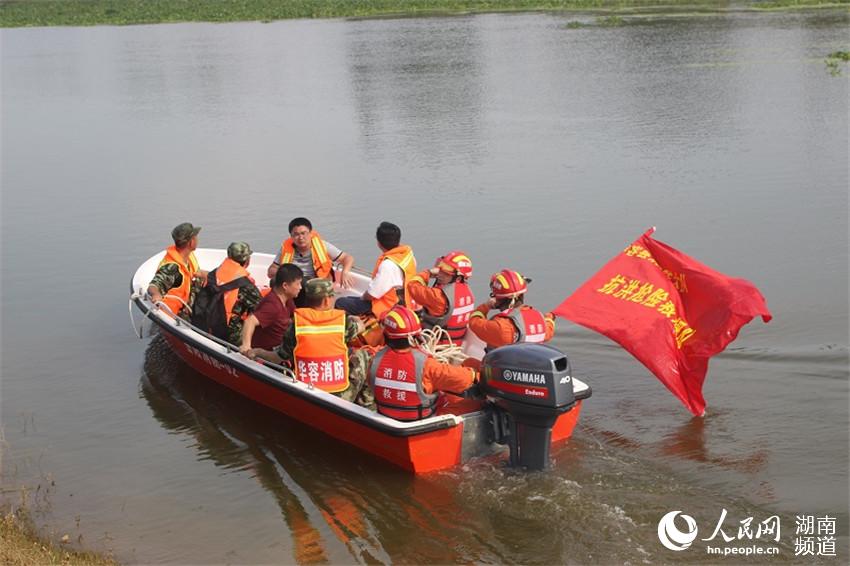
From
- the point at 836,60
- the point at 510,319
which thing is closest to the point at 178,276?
the point at 510,319

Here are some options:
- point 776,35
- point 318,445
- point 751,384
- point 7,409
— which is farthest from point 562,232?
point 776,35

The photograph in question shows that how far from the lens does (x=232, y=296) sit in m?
9.35

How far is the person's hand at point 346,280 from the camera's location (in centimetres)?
1054

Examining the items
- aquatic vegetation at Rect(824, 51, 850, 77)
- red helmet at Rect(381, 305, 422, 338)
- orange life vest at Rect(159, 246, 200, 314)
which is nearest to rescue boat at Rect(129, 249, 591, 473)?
red helmet at Rect(381, 305, 422, 338)

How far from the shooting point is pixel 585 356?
385 inches

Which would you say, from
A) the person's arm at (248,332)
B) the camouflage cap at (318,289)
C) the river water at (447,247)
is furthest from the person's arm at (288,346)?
the river water at (447,247)

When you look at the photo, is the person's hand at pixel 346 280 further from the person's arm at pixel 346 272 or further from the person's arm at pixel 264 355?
the person's arm at pixel 264 355

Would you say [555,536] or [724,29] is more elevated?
[724,29]

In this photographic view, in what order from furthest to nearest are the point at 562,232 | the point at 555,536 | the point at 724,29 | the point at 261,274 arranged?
the point at 724,29, the point at 562,232, the point at 261,274, the point at 555,536

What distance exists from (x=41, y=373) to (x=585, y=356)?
5.16 metres

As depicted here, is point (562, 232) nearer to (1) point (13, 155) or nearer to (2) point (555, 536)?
(2) point (555, 536)

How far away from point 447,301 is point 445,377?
1448mm

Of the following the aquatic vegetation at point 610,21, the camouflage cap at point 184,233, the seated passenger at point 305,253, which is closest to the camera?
the camouflage cap at point 184,233

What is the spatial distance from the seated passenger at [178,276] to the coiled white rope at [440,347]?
8.65 ft
